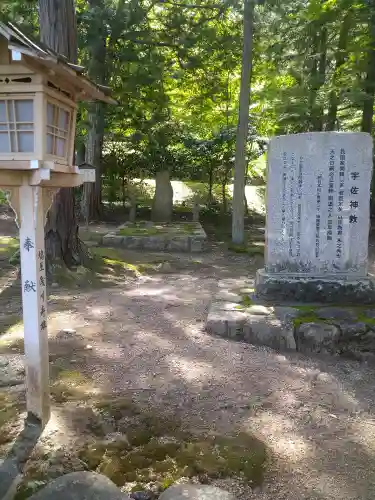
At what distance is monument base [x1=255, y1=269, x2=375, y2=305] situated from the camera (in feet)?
15.6

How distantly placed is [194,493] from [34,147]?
204 cm

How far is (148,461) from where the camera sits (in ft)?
8.23

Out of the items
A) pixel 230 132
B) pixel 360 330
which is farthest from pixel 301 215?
pixel 230 132

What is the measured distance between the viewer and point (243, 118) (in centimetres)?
955

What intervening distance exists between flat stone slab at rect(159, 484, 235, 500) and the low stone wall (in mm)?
2163

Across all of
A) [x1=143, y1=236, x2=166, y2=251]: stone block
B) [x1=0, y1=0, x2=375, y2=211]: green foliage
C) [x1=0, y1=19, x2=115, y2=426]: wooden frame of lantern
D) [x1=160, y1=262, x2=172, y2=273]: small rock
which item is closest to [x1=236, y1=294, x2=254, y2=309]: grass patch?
[x1=0, y1=19, x2=115, y2=426]: wooden frame of lantern

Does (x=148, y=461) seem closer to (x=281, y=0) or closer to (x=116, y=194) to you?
(x=281, y=0)

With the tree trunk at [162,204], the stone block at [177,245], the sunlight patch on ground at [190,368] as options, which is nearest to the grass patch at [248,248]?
the stone block at [177,245]

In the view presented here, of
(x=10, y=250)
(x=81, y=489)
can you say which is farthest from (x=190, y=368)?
(x=10, y=250)

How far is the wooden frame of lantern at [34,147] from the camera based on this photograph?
7.84 ft

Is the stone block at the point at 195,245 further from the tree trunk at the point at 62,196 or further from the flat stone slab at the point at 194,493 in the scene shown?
the flat stone slab at the point at 194,493

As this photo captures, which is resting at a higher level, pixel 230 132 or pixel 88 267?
pixel 230 132

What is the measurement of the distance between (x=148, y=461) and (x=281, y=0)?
31.3 feet

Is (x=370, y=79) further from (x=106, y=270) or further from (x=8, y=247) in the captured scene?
(x=8, y=247)
